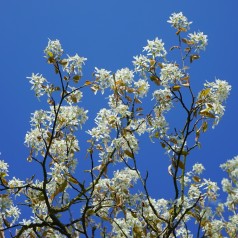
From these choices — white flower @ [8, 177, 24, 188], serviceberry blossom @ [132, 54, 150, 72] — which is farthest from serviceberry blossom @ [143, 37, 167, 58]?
white flower @ [8, 177, 24, 188]

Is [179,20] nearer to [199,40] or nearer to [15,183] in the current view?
[199,40]

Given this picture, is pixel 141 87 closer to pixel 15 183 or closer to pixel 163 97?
pixel 163 97

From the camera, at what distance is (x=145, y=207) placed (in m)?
4.98

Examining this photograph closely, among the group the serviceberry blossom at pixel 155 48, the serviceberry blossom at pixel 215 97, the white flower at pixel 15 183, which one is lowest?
the white flower at pixel 15 183

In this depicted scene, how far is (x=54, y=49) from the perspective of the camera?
453cm

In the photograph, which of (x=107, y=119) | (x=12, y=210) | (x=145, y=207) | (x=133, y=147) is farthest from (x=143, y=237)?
(x=12, y=210)

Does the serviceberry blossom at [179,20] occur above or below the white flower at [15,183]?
above

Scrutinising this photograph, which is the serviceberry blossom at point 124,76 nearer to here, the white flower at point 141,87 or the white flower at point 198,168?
the white flower at point 141,87

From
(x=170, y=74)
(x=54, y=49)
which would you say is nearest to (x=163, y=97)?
(x=170, y=74)

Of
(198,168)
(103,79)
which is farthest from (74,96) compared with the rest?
(198,168)

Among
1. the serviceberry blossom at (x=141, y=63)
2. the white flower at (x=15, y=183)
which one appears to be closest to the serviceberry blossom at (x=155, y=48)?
the serviceberry blossom at (x=141, y=63)

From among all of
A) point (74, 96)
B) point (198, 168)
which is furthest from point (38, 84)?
point (198, 168)

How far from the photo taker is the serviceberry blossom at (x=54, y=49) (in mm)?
4504

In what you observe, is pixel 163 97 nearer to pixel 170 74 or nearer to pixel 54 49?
pixel 170 74
